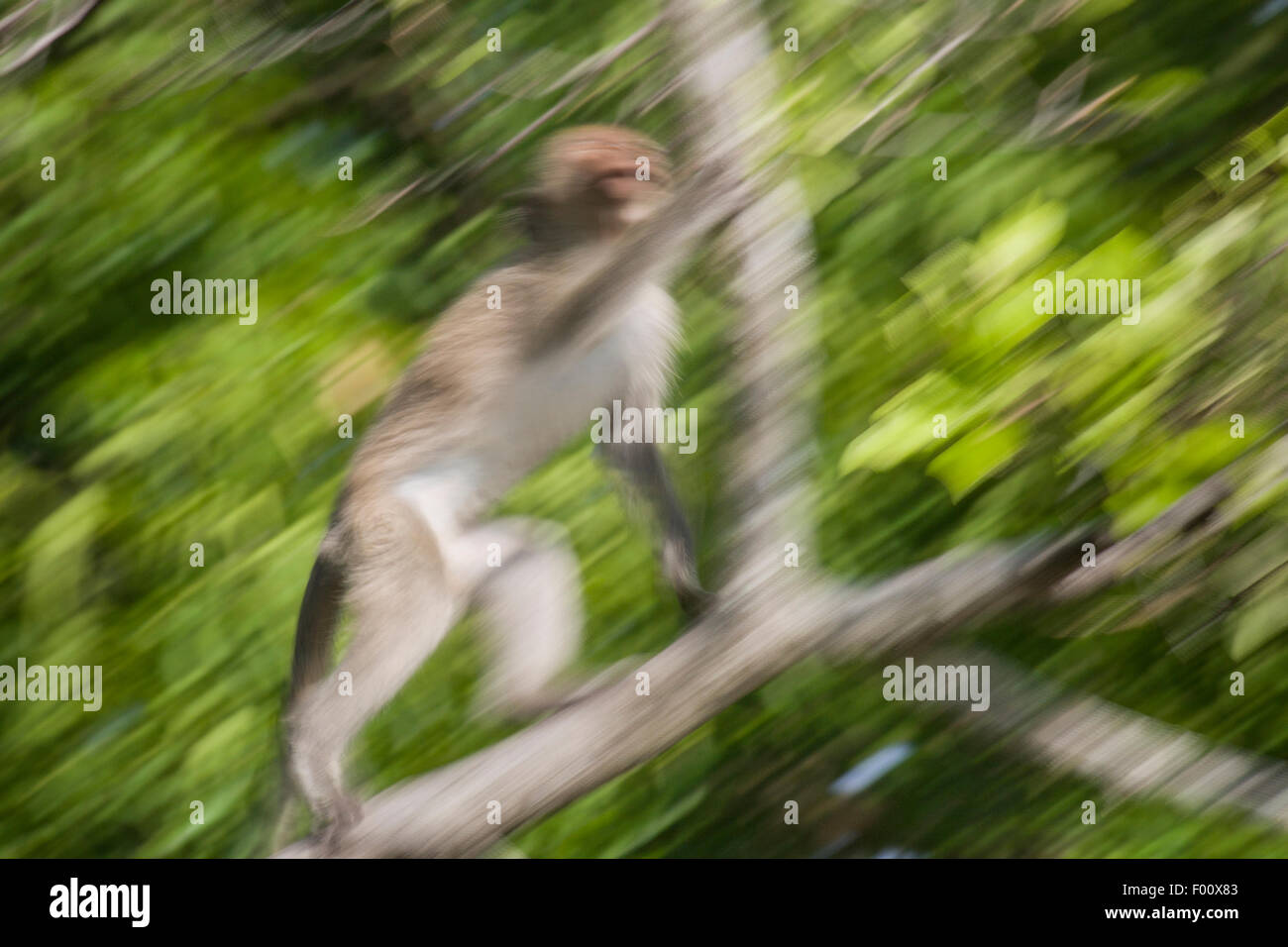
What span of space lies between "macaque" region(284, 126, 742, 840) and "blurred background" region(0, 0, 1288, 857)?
0.05m

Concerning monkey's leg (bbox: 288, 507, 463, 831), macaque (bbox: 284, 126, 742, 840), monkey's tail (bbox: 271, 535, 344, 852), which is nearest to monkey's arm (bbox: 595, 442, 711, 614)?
macaque (bbox: 284, 126, 742, 840)

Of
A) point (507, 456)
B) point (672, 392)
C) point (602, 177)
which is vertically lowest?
point (507, 456)

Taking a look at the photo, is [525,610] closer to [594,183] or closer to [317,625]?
[317,625]

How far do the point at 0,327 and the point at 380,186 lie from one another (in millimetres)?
702

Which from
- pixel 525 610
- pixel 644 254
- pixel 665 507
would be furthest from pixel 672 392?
pixel 525 610

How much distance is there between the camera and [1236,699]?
189 centimetres

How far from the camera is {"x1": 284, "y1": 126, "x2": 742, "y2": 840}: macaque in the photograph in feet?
6.02

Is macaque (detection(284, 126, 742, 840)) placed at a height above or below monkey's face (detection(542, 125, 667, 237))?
below

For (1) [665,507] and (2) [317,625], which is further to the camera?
(1) [665,507]

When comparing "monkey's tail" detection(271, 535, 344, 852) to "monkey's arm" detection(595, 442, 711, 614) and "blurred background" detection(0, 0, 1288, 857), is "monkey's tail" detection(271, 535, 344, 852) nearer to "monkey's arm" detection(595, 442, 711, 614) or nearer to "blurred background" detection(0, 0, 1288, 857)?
"blurred background" detection(0, 0, 1288, 857)

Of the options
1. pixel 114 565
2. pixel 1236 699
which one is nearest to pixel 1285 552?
pixel 1236 699

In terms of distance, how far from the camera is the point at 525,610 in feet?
6.41

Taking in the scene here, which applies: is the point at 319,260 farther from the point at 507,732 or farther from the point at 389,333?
the point at 507,732

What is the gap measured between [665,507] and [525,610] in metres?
0.29
